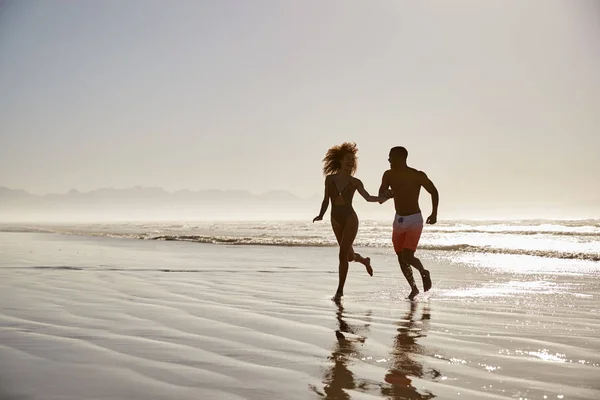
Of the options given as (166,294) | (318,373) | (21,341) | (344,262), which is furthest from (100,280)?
(318,373)

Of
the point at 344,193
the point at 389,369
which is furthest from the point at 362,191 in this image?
the point at 389,369

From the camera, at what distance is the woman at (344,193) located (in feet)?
28.8

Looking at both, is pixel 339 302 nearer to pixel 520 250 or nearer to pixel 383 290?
pixel 383 290

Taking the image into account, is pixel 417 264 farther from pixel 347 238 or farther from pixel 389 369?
pixel 389 369

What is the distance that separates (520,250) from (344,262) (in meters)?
11.6

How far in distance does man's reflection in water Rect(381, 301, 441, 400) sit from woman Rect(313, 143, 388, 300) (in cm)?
285

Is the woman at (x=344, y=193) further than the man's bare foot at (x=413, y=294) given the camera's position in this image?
Yes

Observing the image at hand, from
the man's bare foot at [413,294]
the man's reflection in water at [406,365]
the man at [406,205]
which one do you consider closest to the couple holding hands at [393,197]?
the man at [406,205]

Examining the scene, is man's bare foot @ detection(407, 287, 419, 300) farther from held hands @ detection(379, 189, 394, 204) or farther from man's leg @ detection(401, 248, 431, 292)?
held hands @ detection(379, 189, 394, 204)

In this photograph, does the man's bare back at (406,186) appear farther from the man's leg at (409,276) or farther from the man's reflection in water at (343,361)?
the man's reflection in water at (343,361)

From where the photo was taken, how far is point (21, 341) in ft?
15.7

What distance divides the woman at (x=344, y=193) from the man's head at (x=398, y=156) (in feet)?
1.83

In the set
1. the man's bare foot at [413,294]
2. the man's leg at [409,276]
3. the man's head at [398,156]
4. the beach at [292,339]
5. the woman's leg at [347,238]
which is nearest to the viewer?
the beach at [292,339]

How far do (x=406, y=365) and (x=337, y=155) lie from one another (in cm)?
531
